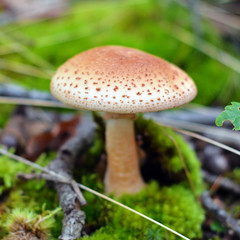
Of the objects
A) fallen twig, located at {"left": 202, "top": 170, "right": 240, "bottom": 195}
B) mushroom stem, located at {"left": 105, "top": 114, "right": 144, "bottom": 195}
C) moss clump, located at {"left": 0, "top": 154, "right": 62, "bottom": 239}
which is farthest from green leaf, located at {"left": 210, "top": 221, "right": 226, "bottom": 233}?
moss clump, located at {"left": 0, "top": 154, "right": 62, "bottom": 239}

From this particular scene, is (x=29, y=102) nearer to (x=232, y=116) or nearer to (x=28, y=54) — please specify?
(x=28, y=54)

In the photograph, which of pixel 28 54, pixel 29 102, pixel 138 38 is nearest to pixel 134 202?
pixel 29 102

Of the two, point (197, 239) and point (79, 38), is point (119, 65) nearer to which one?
point (197, 239)

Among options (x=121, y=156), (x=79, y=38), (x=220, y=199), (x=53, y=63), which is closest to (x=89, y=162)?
(x=121, y=156)

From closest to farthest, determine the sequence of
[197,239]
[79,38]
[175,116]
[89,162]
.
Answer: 1. [197,239]
2. [89,162]
3. [175,116]
4. [79,38]

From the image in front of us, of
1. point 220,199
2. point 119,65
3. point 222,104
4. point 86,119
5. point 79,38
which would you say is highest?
point 119,65

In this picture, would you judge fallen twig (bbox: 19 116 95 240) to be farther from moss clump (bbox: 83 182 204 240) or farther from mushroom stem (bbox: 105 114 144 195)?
mushroom stem (bbox: 105 114 144 195)
